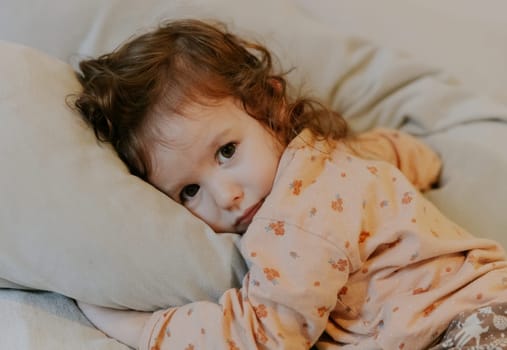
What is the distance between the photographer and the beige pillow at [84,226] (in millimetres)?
808

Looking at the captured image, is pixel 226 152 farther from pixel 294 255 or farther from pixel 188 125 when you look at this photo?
pixel 294 255

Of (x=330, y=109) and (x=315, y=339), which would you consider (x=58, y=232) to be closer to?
(x=315, y=339)

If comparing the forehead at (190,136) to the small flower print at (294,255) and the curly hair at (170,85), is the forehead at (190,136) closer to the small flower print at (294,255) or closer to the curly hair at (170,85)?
the curly hair at (170,85)

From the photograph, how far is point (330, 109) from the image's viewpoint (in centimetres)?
118

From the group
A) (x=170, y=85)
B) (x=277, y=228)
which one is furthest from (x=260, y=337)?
(x=170, y=85)

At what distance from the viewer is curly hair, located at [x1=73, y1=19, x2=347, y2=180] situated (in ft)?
2.90

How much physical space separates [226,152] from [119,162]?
0.48 feet

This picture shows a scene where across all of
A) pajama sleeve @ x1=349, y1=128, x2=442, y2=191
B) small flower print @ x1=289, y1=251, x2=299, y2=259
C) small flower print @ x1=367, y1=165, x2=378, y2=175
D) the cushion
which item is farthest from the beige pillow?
pajama sleeve @ x1=349, y1=128, x2=442, y2=191

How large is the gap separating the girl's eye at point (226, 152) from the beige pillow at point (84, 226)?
0.29 ft

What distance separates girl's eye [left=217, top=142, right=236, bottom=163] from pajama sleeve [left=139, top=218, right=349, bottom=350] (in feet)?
0.40

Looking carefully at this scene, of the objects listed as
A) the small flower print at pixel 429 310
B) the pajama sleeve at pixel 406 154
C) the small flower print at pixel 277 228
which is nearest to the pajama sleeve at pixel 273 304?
the small flower print at pixel 277 228

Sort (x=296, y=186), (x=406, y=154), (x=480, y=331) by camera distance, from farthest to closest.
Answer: (x=406, y=154), (x=296, y=186), (x=480, y=331)

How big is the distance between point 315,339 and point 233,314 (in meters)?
0.11

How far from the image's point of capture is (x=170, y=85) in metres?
0.89
